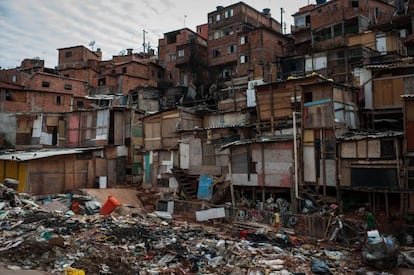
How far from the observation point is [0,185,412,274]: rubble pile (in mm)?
9617

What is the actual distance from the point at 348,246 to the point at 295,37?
3076 centimetres

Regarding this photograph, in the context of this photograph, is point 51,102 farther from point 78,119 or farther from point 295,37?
point 295,37

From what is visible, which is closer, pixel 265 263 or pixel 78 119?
pixel 265 263

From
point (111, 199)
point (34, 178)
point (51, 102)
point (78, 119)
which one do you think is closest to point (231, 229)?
point (111, 199)

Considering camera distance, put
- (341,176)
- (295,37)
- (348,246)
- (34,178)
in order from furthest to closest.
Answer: (295,37)
(34,178)
(341,176)
(348,246)

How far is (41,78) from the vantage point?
119ft

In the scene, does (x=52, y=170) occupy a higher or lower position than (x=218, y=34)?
lower

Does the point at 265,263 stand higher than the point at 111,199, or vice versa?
the point at 111,199

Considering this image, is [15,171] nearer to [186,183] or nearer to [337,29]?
[186,183]

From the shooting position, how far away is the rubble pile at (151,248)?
9.62 meters

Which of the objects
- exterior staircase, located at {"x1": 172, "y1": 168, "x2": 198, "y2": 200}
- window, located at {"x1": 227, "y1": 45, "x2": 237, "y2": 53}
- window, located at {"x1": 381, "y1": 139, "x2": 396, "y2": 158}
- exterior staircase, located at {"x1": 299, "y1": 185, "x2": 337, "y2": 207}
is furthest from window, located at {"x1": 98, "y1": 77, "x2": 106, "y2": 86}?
window, located at {"x1": 381, "y1": 139, "x2": 396, "y2": 158}

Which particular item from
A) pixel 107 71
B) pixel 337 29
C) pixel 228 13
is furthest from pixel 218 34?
pixel 107 71

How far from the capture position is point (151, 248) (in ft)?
36.5

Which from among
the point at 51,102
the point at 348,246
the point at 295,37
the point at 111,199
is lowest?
the point at 348,246
